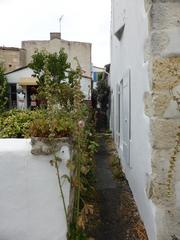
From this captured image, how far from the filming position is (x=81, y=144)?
152 inches

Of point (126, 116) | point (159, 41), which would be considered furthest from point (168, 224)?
point (126, 116)

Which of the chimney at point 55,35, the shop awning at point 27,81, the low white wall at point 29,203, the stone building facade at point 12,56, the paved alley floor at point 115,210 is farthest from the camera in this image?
the chimney at point 55,35

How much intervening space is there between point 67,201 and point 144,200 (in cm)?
126

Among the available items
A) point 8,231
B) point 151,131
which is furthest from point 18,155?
point 151,131

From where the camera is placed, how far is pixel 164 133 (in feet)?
12.7

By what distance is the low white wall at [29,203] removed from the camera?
155 inches

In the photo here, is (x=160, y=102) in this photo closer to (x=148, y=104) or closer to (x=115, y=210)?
(x=148, y=104)

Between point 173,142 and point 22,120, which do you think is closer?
point 173,142

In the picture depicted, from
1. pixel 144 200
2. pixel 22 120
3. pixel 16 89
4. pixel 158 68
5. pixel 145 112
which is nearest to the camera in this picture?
pixel 158 68

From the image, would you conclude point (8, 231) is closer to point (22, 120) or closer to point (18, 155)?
point (18, 155)

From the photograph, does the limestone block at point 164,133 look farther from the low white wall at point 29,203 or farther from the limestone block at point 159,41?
the low white wall at point 29,203

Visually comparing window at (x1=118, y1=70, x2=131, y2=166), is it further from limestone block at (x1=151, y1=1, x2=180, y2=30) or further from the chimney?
the chimney

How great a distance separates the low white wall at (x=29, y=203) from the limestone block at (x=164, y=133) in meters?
1.17

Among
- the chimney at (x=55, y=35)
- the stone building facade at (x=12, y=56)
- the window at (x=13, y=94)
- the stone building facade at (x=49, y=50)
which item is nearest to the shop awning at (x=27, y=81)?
the window at (x=13, y=94)
